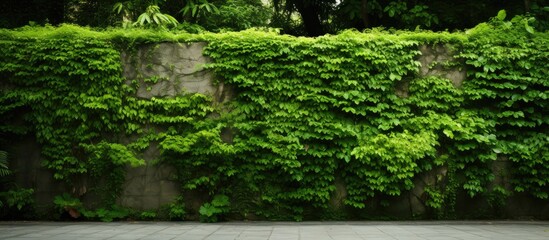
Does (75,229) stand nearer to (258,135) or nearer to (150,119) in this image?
(150,119)

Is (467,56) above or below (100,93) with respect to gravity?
above

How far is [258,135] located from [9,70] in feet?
13.8

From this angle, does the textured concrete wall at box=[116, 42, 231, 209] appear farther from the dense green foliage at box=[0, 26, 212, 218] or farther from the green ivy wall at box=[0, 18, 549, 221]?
the dense green foliage at box=[0, 26, 212, 218]

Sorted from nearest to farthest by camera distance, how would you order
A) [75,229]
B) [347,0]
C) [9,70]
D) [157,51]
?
[75,229], [9,70], [157,51], [347,0]

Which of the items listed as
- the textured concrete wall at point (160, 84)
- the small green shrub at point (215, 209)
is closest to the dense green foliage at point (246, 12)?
the textured concrete wall at point (160, 84)

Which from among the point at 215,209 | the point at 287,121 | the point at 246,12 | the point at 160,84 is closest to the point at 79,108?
the point at 160,84

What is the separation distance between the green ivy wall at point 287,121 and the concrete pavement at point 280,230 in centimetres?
58

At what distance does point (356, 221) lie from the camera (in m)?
7.16

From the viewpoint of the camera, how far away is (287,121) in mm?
7211

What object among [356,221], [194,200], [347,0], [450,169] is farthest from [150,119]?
[347,0]

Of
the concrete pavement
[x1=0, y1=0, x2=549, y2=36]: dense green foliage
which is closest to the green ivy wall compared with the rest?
the concrete pavement

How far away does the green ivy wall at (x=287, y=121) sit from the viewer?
7.04 meters

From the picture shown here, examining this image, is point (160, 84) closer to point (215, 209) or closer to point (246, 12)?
point (215, 209)

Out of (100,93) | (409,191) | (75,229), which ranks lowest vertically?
(75,229)
